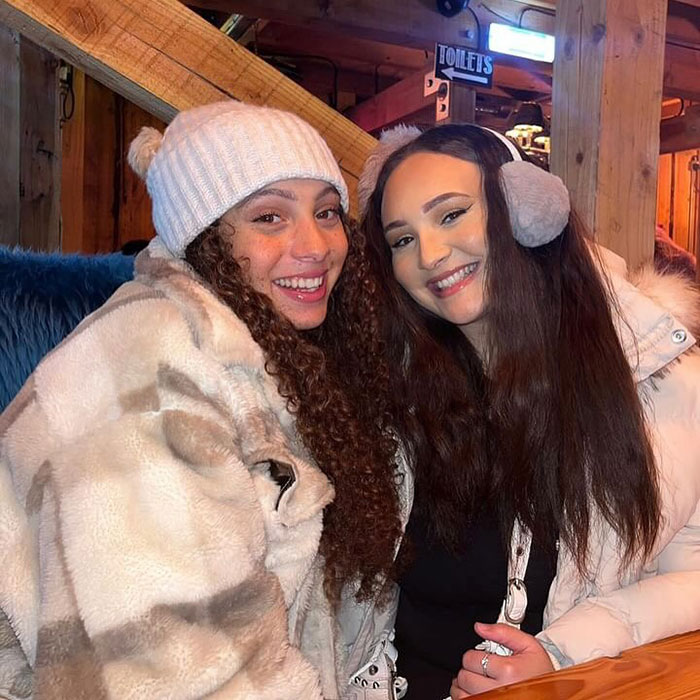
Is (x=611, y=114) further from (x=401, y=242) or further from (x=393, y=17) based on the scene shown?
(x=393, y=17)

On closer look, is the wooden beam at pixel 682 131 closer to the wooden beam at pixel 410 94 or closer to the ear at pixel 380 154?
the wooden beam at pixel 410 94

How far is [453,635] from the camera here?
1670 millimetres

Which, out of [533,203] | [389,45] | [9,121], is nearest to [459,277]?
[533,203]

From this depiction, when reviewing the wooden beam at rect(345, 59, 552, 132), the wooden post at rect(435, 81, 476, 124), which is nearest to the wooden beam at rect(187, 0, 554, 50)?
the wooden post at rect(435, 81, 476, 124)

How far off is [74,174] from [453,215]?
171 inches

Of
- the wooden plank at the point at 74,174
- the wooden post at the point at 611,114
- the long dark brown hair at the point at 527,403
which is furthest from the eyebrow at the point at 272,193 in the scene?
the wooden plank at the point at 74,174

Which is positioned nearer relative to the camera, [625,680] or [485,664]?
[625,680]

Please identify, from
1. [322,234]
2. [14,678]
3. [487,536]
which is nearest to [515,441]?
[487,536]

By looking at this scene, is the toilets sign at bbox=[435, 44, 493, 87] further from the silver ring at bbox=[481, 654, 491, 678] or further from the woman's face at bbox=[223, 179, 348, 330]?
the silver ring at bbox=[481, 654, 491, 678]

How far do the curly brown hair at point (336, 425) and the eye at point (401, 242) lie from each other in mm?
104

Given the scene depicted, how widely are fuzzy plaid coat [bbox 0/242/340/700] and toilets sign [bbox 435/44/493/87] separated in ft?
6.84

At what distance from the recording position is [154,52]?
64.5 inches

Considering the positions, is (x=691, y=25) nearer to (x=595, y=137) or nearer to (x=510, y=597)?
(x=595, y=137)

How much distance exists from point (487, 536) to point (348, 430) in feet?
1.31
